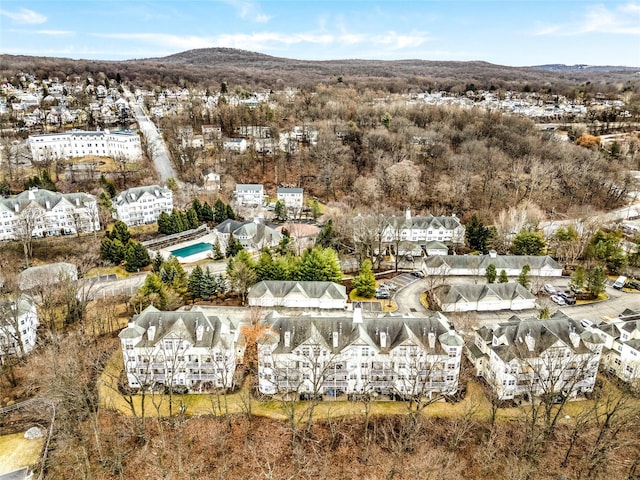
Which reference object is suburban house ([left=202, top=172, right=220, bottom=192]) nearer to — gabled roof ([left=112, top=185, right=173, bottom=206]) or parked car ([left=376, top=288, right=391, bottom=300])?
gabled roof ([left=112, top=185, right=173, bottom=206])

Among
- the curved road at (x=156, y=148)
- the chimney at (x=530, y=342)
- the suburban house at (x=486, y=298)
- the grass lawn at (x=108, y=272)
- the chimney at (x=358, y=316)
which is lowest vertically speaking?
the grass lawn at (x=108, y=272)

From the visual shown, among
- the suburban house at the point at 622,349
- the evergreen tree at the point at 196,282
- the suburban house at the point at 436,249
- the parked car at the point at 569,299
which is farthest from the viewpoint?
the suburban house at the point at 436,249

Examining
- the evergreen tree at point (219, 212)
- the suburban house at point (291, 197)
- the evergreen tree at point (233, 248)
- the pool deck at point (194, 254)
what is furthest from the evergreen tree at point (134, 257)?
the suburban house at point (291, 197)

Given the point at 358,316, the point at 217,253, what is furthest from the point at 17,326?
the point at 358,316

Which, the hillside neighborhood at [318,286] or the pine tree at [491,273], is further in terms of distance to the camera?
the pine tree at [491,273]

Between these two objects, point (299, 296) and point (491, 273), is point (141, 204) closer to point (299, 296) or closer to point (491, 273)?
point (299, 296)

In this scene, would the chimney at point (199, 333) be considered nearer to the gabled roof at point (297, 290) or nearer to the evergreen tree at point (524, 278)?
the gabled roof at point (297, 290)
